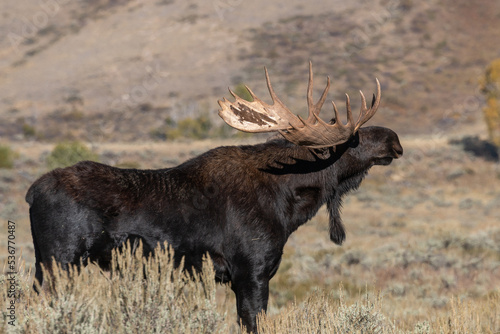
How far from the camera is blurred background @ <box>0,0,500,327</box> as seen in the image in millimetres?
21875

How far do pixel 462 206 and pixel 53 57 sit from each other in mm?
65852

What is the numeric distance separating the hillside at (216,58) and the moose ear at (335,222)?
51334 mm

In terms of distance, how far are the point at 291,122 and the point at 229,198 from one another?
94 cm

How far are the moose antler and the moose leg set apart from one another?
1.30 m

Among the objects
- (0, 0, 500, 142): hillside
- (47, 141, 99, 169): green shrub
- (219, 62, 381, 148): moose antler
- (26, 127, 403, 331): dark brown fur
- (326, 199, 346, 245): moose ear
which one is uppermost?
(219, 62, 381, 148): moose antler

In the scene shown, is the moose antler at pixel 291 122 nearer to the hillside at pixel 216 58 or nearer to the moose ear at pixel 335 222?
the moose ear at pixel 335 222

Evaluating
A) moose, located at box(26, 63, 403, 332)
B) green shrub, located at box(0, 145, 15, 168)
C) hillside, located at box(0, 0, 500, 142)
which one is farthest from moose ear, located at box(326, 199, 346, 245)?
hillside, located at box(0, 0, 500, 142)

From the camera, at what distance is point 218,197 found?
5.21 meters

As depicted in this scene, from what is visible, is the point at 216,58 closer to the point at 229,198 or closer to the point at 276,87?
the point at 276,87

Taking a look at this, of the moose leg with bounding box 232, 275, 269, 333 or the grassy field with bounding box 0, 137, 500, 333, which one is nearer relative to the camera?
the grassy field with bounding box 0, 137, 500, 333

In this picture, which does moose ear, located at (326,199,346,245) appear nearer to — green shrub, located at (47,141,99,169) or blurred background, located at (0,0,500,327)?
blurred background, located at (0,0,500,327)

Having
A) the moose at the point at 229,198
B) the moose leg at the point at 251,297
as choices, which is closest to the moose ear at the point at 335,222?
the moose at the point at 229,198

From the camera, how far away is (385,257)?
11.7 m

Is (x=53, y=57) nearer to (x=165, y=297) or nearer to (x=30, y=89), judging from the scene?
(x=30, y=89)
